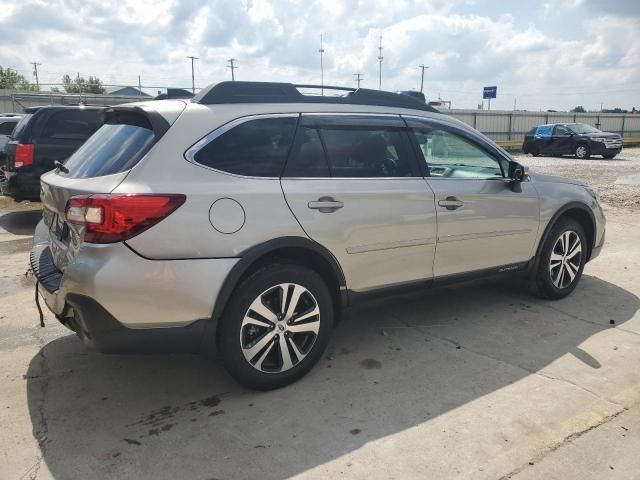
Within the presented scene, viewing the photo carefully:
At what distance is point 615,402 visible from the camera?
10.6ft

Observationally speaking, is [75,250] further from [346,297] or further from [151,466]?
[346,297]

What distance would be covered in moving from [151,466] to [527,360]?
2552 millimetres

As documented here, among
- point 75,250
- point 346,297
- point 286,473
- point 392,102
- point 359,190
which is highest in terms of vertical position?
point 392,102

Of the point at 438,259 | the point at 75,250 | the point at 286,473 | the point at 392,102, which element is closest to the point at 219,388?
the point at 286,473

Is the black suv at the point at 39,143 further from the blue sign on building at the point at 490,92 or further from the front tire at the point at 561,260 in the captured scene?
the blue sign on building at the point at 490,92

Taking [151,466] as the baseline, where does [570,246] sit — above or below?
above

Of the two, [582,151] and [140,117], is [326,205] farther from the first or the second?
[582,151]

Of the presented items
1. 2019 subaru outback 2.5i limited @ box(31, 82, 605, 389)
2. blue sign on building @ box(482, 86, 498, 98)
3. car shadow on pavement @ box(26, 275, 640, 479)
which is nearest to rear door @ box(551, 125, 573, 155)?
blue sign on building @ box(482, 86, 498, 98)

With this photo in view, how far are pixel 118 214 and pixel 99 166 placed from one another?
545mm

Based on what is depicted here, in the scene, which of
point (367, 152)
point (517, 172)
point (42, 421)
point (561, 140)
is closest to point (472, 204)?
point (517, 172)

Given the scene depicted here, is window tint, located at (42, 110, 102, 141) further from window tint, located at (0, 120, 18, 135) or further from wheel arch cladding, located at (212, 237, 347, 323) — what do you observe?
wheel arch cladding, located at (212, 237, 347, 323)

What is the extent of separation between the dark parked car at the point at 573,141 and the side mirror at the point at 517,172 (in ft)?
71.0

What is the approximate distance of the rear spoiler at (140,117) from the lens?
305cm

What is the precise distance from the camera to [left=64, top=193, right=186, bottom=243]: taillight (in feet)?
9.17
